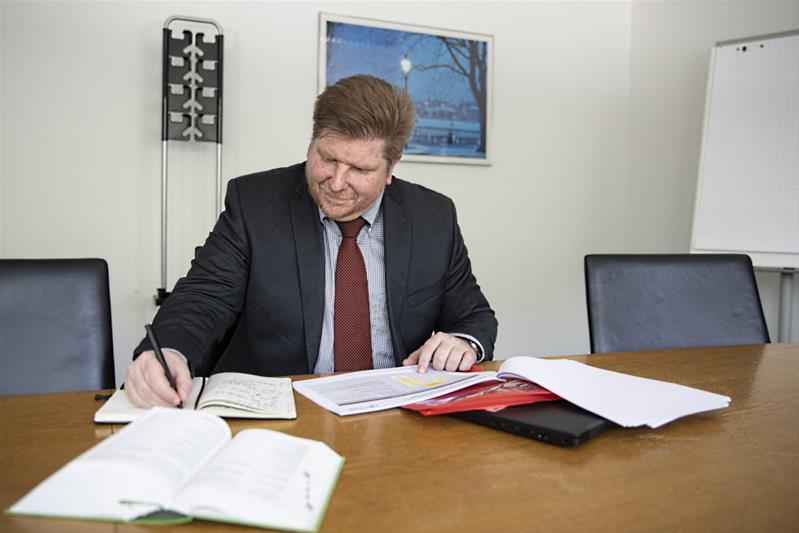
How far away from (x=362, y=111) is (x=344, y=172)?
0.15m

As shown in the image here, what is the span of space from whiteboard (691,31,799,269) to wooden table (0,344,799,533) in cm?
187

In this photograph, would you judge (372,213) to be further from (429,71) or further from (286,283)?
(429,71)

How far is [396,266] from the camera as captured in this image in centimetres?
171

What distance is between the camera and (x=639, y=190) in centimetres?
387

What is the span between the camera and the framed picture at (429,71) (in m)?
3.24

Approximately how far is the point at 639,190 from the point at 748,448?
3.17m

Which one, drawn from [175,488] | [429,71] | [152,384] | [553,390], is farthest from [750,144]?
[175,488]

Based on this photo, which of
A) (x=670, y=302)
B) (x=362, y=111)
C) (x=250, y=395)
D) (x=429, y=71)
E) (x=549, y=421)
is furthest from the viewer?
(x=429, y=71)

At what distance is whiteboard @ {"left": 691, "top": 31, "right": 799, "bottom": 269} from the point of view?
108 inches

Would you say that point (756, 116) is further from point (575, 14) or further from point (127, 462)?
point (127, 462)

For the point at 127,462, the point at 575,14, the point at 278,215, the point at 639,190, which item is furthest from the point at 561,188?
the point at 127,462

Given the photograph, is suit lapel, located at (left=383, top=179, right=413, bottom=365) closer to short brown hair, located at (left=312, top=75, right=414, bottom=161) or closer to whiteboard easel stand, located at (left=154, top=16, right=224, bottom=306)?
short brown hair, located at (left=312, top=75, right=414, bottom=161)

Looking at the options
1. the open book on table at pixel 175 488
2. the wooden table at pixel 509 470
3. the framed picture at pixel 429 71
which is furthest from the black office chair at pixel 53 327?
the framed picture at pixel 429 71

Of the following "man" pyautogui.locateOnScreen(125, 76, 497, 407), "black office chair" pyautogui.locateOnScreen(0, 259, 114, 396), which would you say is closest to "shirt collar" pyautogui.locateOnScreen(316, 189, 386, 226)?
"man" pyautogui.locateOnScreen(125, 76, 497, 407)
